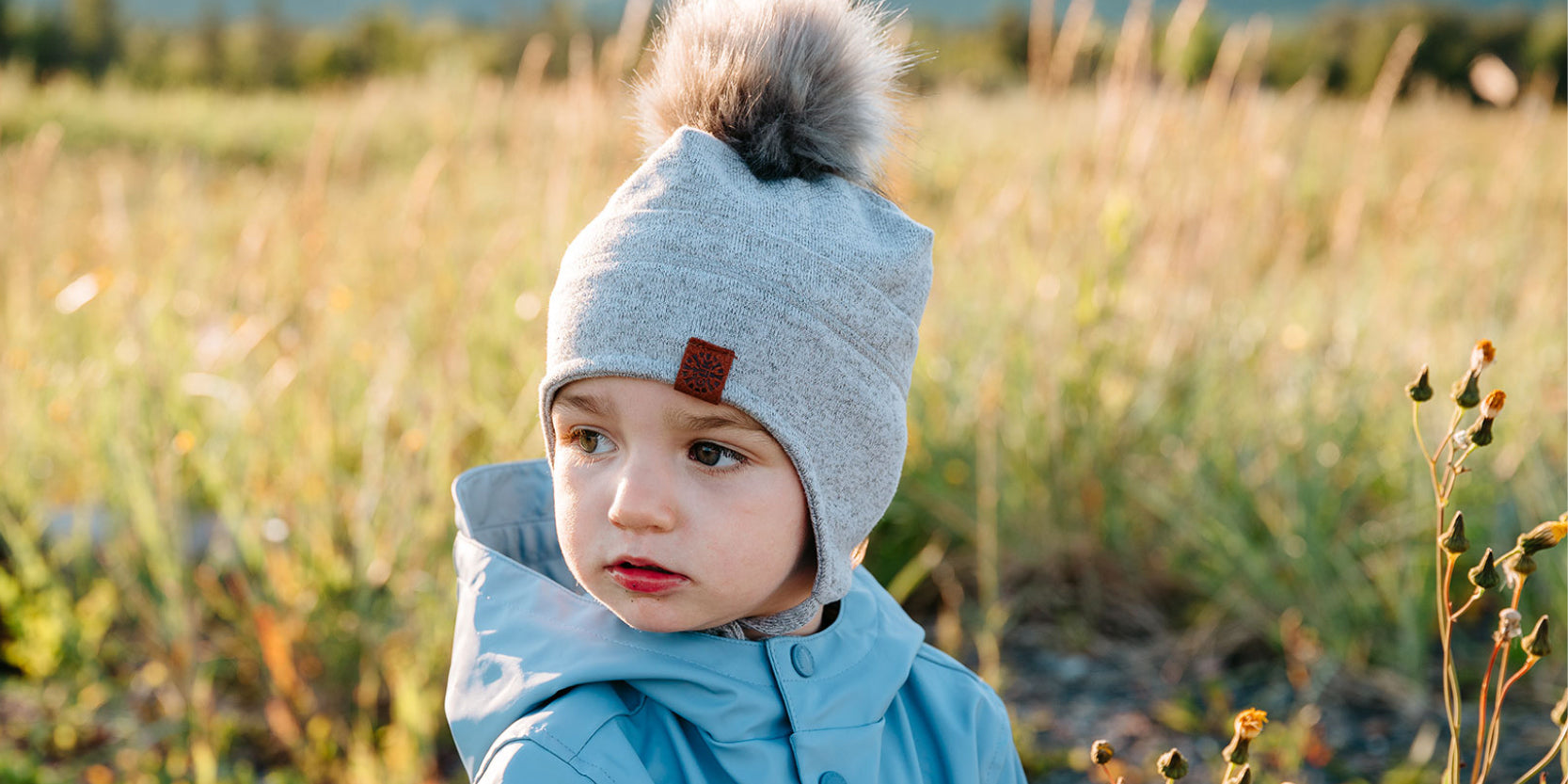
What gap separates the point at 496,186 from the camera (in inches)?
249

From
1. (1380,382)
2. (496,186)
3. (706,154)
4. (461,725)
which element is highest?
(706,154)

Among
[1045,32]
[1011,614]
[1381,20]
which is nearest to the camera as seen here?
[1011,614]

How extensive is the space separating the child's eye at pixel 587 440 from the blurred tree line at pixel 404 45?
1786cm

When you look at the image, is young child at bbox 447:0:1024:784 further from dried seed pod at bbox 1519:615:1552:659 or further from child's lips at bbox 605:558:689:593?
dried seed pod at bbox 1519:615:1552:659

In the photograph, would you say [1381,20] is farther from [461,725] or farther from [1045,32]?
[461,725]

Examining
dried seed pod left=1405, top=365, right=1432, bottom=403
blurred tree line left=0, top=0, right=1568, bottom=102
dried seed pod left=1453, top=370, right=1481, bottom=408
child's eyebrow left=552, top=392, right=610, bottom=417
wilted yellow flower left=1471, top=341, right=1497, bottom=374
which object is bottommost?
blurred tree line left=0, top=0, right=1568, bottom=102

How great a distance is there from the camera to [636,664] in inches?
50.1

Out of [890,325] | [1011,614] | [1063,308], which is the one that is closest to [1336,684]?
[1011,614]

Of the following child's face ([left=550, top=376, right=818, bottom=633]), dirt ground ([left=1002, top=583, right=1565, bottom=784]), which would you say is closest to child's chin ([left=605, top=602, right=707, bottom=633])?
child's face ([left=550, top=376, right=818, bottom=633])

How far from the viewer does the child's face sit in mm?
1243

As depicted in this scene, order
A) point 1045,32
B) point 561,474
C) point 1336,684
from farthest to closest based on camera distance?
point 1045,32 → point 1336,684 → point 561,474

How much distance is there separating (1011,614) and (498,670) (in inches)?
84.9

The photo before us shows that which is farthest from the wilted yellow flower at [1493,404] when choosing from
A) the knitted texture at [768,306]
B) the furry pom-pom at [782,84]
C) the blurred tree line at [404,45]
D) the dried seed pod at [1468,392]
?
the blurred tree line at [404,45]

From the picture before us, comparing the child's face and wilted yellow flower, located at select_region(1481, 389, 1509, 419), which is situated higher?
wilted yellow flower, located at select_region(1481, 389, 1509, 419)
